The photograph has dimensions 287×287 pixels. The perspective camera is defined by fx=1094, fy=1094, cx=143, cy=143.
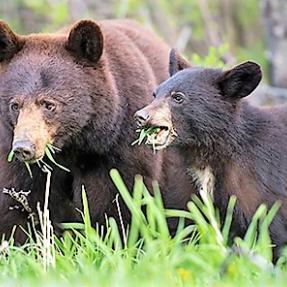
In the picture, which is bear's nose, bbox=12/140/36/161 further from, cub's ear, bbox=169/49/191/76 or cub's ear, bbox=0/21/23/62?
cub's ear, bbox=169/49/191/76

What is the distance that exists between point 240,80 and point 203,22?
10435 mm

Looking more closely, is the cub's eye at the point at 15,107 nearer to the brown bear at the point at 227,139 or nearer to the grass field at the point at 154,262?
the brown bear at the point at 227,139

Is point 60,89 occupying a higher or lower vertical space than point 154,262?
higher

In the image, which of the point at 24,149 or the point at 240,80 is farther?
the point at 240,80

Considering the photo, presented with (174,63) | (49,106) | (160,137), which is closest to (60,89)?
(49,106)

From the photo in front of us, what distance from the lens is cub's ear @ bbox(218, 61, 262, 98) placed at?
6809mm

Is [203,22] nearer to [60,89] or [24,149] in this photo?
[60,89]

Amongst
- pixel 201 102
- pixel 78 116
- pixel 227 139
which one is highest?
pixel 201 102

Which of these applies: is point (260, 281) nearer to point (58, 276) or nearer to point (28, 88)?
point (58, 276)

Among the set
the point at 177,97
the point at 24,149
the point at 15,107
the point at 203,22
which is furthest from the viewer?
the point at 203,22

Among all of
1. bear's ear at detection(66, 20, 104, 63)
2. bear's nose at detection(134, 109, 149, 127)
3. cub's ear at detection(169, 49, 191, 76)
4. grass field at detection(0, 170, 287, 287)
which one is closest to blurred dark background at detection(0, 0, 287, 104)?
cub's ear at detection(169, 49, 191, 76)

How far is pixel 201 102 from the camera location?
266 inches

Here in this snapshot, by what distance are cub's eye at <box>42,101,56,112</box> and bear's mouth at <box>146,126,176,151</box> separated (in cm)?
66

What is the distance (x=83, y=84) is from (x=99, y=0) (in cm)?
1113
